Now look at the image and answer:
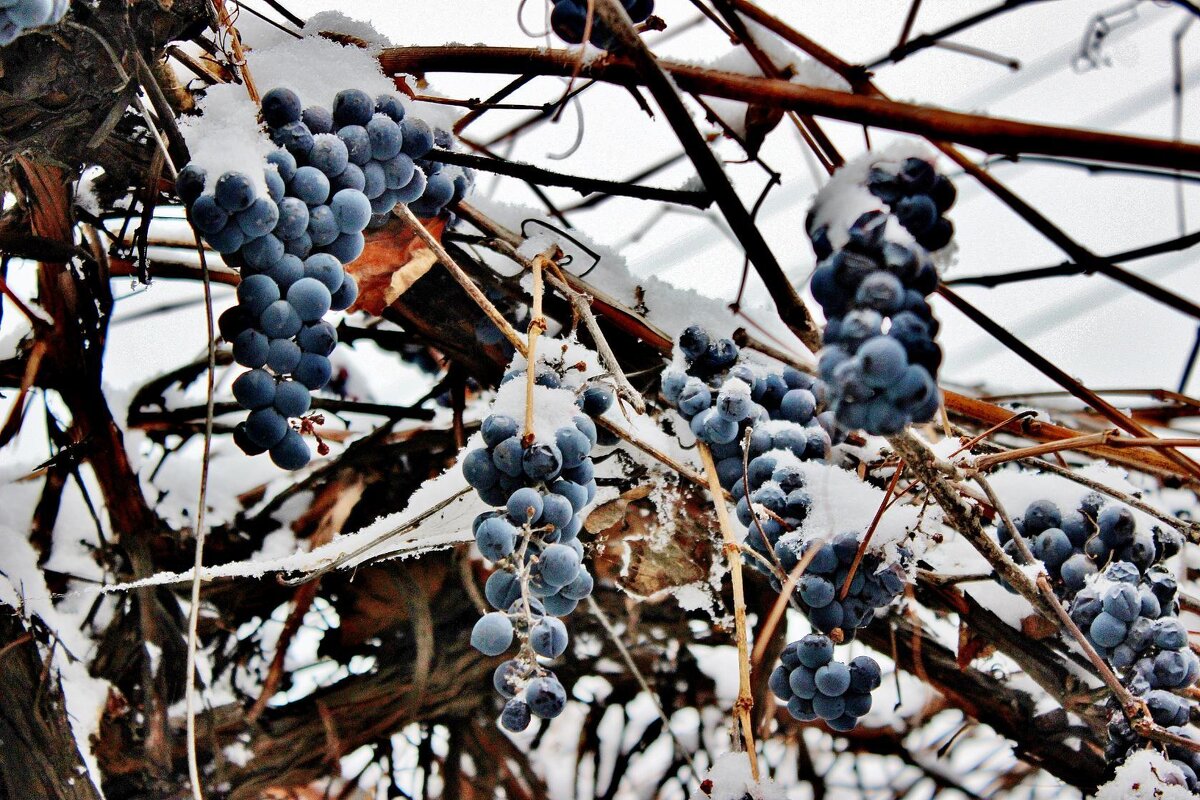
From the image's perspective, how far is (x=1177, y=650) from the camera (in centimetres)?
84

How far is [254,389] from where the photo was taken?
2.38 feet

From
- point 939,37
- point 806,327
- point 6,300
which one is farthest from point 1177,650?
point 6,300

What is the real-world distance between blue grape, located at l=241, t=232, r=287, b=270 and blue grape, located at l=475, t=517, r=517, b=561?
0.28 meters

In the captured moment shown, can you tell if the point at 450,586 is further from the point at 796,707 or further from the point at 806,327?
the point at 806,327

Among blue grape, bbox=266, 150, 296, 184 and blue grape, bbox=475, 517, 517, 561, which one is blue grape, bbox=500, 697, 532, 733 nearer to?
blue grape, bbox=475, 517, 517, 561

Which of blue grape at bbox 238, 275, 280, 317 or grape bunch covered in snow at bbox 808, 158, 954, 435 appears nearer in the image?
grape bunch covered in snow at bbox 808, 158, 954, 435

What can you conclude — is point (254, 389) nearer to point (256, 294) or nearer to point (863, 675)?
point (256, 294)

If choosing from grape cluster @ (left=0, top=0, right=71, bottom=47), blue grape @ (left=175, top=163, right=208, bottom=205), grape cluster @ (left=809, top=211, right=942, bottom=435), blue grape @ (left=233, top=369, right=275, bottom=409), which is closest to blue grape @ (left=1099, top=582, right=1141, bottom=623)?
grape cluster @ (left=809, top=211, right=942, bottom=435)

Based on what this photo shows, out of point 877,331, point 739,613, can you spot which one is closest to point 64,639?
point 739,613

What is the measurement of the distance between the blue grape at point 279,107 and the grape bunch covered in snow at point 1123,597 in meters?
0.80

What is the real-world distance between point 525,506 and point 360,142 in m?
0.37

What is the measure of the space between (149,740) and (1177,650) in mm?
1172

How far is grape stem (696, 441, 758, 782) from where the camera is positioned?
2.36ft

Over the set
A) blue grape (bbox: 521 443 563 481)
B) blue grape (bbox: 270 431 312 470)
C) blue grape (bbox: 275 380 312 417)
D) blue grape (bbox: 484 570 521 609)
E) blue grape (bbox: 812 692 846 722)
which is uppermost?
blue grape (bbox: 275 380 312 417)
